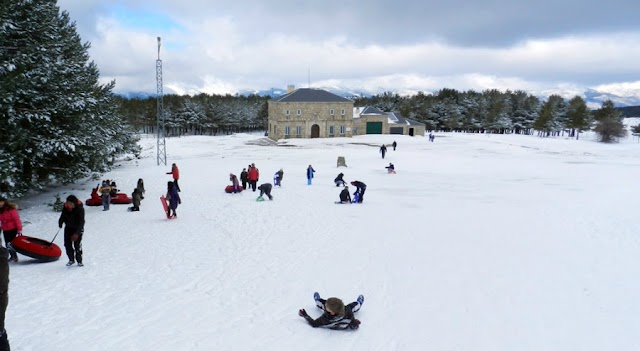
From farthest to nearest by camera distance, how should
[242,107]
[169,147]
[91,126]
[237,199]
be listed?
[242,107], [169,147], [91,126], [237,199]

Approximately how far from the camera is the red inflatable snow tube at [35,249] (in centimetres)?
972

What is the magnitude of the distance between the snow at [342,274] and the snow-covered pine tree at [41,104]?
6.85 ft

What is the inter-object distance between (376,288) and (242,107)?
105 m

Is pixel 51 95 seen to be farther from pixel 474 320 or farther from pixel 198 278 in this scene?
pixel 474 320

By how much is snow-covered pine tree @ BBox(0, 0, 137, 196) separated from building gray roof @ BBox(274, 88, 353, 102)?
42.6m

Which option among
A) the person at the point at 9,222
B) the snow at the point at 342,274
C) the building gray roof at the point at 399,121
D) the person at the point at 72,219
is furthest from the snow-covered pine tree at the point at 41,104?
the building gray roof at the point at 399,121

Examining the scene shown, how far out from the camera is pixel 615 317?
770 centimetres

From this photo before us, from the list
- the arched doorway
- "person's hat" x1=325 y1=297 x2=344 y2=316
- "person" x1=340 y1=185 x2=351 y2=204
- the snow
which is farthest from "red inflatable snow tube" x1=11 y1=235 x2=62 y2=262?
the arched doorway

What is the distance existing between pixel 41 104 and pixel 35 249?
1135 cm

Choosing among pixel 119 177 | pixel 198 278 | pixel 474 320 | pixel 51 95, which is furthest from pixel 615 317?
pixel 119 177

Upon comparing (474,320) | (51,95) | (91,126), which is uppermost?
(51,95)

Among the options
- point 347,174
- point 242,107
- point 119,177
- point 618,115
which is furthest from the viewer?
point 242,107

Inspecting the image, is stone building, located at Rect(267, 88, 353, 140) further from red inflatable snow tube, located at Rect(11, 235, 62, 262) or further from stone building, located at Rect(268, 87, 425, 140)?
red inflatable snow tube, located at Rect(11, 235, 62, 262)

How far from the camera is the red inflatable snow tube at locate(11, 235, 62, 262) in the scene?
9.72 m
